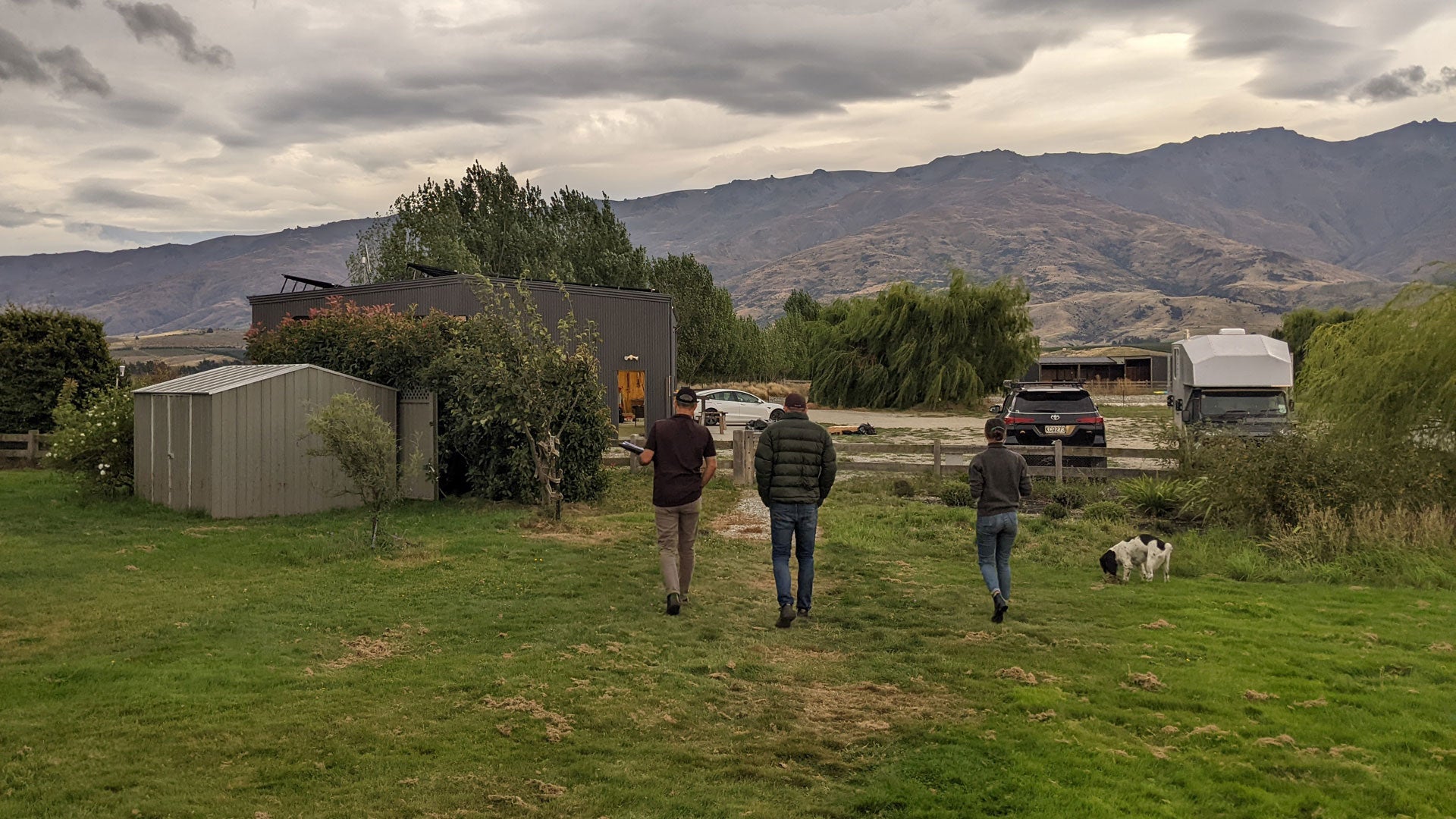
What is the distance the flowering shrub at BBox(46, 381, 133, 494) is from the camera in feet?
48.1

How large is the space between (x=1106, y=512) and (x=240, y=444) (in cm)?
1181

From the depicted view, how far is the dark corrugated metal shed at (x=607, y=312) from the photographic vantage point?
2972 centimetres

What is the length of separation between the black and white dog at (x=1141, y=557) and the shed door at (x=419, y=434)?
9.54 m

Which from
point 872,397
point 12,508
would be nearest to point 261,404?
point 12,508

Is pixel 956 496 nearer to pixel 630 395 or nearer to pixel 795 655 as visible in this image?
pixel 795 655

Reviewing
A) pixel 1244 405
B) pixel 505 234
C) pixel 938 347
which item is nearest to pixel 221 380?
pixel 1244 405

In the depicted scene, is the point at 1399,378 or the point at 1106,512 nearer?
the point at 1399,378

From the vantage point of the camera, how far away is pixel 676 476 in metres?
8.36

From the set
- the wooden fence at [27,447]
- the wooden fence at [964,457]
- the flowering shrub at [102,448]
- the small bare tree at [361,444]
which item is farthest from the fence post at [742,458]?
the wooden fence at [27,447]

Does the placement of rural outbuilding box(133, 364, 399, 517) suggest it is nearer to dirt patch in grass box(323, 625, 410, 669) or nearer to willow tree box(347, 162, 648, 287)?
dirt patch in grass box(323, 625, 410, 669)

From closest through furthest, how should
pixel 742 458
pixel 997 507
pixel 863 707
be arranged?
pixel 863 707, pixel 997 507, pixel 742 458

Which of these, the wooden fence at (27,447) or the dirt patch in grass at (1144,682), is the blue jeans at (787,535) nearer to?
the dirt patch in grass at (1144,682)

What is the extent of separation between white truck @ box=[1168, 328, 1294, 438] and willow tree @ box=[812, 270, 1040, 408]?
1024 inches

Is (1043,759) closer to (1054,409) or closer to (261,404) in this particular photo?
(261,404)
